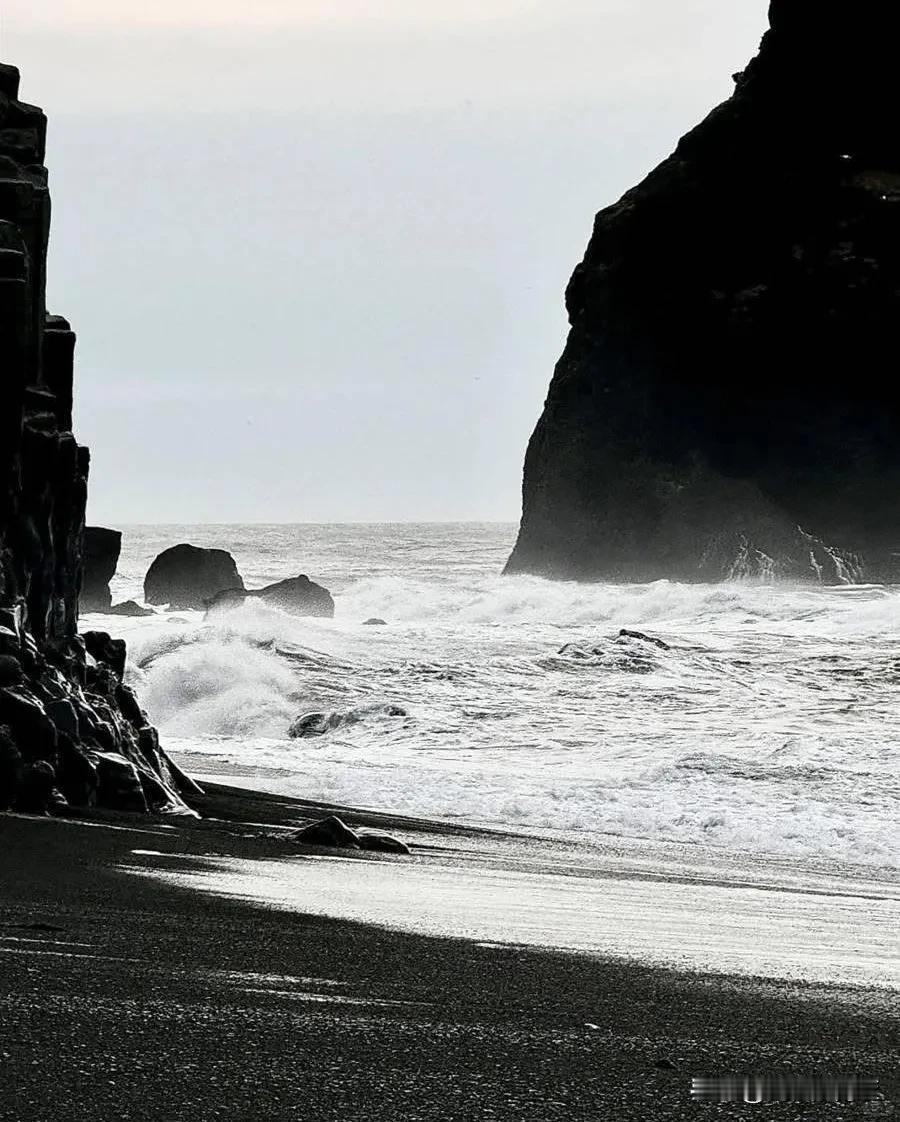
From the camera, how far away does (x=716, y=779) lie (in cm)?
1202

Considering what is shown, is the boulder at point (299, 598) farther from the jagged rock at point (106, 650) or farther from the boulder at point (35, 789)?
the boulder at point (35, 789)

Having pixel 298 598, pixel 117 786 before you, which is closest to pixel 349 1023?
pixel 117 786

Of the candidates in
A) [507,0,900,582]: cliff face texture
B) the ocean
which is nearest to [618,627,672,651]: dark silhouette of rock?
the ocean

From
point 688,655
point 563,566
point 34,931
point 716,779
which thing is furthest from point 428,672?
point 563,566

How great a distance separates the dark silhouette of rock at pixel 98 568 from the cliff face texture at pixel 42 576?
2966 centimetres

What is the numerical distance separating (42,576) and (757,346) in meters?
40.8

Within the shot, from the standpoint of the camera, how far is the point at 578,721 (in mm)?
16203

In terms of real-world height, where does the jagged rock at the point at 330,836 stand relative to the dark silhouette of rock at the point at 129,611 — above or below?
above

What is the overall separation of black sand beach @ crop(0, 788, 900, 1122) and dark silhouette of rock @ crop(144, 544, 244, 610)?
128 feet

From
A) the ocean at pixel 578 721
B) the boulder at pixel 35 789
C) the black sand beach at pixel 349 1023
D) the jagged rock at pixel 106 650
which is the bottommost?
the ocean at pixel 578 721

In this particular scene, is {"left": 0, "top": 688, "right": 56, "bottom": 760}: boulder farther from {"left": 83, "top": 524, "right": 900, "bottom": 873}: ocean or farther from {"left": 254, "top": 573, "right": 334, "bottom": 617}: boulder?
{"left": 254, "top": 573, "right": 334, "bottom": 617}: boulder

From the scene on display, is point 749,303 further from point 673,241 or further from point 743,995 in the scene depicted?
point 743,995

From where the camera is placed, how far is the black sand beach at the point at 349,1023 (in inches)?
88.2

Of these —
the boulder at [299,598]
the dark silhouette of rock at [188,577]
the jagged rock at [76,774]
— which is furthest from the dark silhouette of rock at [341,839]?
the dark silhouette of rock at [188,577]
